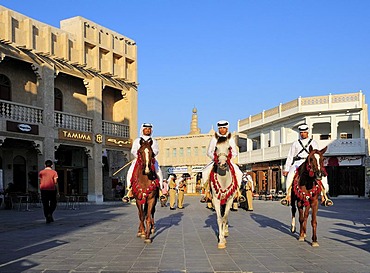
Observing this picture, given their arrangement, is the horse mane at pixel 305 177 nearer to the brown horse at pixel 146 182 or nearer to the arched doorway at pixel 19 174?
the brown horse at pixel 146 182

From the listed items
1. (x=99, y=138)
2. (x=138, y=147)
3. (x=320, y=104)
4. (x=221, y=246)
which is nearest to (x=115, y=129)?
(x=99, y=138)

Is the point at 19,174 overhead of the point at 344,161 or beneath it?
beneath

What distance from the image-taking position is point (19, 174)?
88.9ft

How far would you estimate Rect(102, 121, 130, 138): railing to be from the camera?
3025cm

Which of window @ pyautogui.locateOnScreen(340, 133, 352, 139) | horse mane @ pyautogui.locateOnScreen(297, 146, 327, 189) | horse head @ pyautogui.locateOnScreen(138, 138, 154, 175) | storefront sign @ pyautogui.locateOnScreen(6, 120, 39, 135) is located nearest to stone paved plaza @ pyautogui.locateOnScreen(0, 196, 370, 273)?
horse mane @ pyautogui.locateOnScreen(297, 146, 327, 189)

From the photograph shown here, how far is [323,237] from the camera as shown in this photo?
10734 millimetres

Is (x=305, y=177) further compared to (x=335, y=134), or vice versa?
(x=335, y=134)

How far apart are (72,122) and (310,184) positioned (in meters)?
20.4

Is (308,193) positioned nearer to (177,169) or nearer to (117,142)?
(117,142)

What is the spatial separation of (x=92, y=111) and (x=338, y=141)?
2207 centimetres

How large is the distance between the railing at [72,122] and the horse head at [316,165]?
1979cm

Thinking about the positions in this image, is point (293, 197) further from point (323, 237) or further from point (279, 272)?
point (279, 272)

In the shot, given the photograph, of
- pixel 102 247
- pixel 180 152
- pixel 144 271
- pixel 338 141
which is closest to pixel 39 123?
pixel 102 247

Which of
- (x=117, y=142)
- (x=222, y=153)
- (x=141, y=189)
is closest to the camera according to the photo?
(x=222, y=153)
